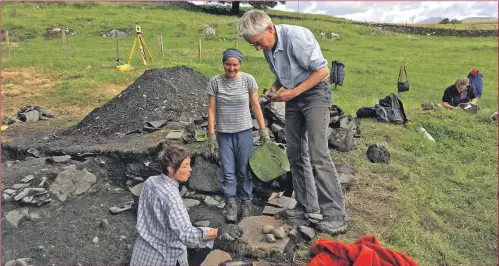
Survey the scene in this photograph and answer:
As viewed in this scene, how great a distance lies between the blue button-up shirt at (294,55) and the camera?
158 inches

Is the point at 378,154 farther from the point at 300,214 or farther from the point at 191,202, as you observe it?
the point at 191,202

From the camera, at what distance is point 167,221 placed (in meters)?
3.32

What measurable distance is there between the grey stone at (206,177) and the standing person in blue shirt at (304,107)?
145 centimetres

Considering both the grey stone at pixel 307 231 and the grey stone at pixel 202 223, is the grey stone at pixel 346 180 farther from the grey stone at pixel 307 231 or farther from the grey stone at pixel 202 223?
the grey stone at pixel 202 223

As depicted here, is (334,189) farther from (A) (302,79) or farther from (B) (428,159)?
(B) (428,159)

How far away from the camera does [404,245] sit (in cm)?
457

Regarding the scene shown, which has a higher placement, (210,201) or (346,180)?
(346,180)

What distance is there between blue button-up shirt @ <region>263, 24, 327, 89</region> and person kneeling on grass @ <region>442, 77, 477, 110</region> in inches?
317

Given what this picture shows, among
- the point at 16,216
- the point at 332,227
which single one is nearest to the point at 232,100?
the point at 332,227

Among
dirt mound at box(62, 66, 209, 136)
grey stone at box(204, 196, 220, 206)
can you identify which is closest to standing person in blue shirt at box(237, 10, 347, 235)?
grey stone at box(204, 196, 220, 206)

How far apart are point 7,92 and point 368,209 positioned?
12.2 metres

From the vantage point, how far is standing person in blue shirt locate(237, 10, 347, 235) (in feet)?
13.2

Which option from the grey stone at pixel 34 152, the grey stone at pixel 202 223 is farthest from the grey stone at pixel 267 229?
the grey stone at pixel 34 152

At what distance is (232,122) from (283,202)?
3.66ft
